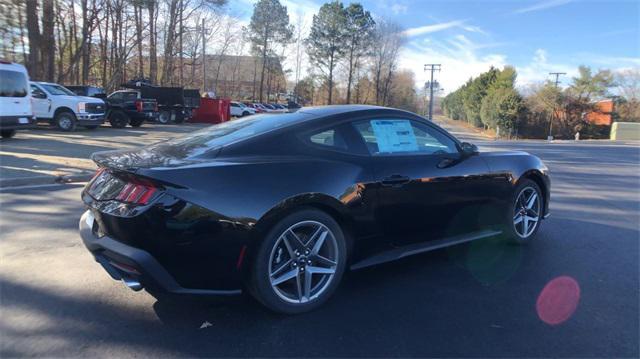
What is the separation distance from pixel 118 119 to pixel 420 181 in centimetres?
2044

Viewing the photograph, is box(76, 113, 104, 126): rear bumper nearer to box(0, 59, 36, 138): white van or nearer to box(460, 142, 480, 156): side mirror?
box(0, 59, 36, 138): white van

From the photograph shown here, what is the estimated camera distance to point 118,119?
21.2 meters

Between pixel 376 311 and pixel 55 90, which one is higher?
pixel 55 90

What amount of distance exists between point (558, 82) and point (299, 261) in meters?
57.6

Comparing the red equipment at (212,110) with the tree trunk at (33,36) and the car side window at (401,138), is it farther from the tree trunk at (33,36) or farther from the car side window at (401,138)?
the car side window at (401,138)

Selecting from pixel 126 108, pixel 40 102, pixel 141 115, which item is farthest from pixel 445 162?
pixel 141 115

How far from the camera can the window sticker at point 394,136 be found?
3.82 meters

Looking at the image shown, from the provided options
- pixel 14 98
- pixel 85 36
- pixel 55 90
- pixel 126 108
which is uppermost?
pixel 85 36

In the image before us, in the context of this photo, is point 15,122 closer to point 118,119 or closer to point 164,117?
point 118,119

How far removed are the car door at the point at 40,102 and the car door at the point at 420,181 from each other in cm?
1725

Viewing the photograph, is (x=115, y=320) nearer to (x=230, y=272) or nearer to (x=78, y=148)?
(x=230, y=272)

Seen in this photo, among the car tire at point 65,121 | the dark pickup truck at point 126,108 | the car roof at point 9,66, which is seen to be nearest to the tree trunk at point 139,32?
the dark pickup truck at point 126,108

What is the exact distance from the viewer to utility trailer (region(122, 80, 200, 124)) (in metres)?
25.5

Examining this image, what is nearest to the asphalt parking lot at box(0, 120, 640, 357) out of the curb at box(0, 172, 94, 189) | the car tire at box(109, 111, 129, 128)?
the curb at box(0, 172, 94, 189)
